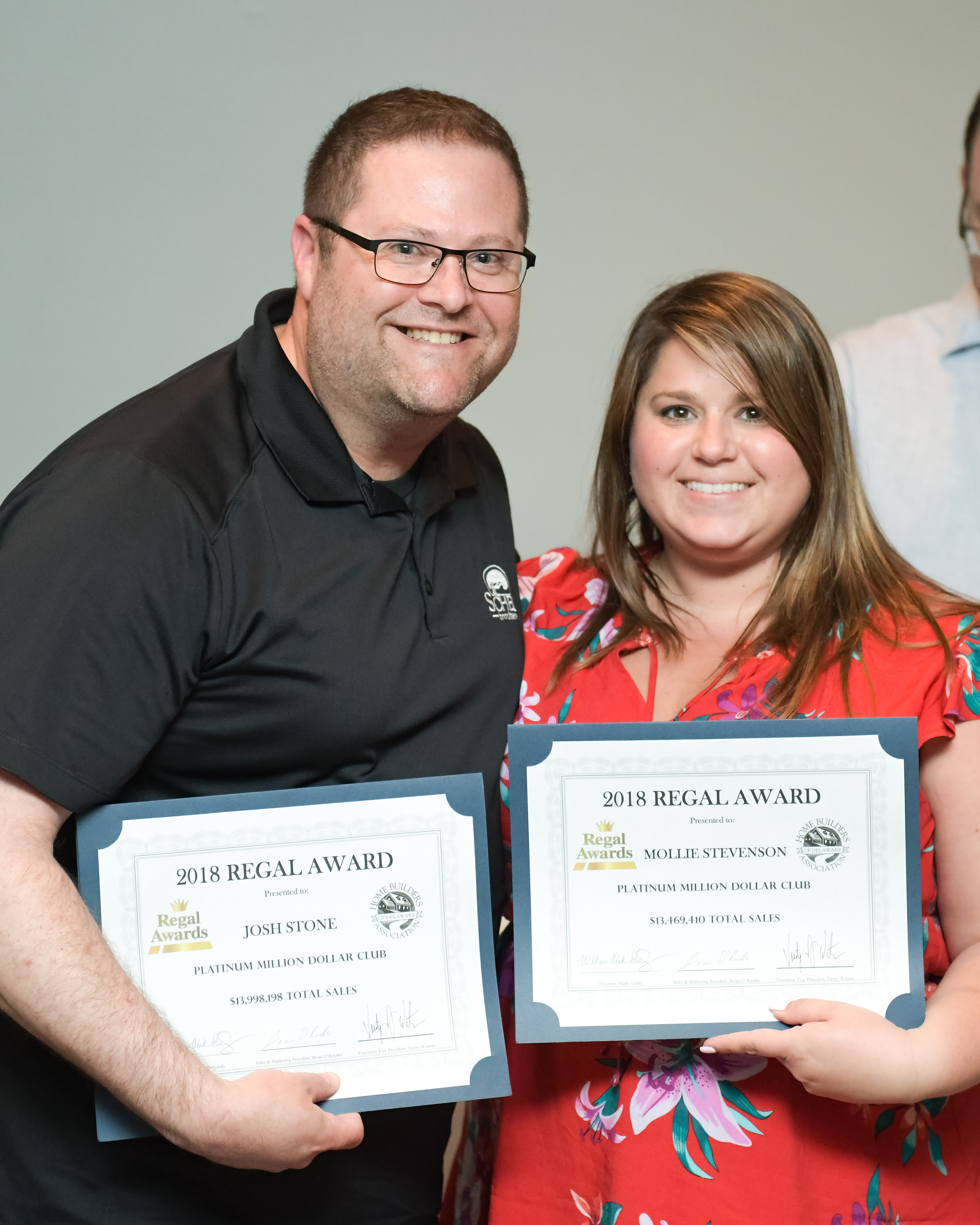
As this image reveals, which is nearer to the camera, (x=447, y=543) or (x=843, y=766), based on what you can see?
(x=843, y=766)

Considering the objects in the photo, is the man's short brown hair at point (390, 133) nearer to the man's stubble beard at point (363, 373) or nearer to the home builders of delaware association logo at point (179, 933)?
the man's stubble beard at point (363, 373)

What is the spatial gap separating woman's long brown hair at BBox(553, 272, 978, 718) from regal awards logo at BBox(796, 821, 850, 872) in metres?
0.26

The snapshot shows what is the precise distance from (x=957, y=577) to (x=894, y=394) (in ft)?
1.34

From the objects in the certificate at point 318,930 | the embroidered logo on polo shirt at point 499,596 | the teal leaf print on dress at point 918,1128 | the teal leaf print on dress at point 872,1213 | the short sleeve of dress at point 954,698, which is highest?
the embroidered logo on polo shirt at point 499,596

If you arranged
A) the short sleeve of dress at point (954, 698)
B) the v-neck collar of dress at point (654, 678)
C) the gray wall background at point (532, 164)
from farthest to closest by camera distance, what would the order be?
the gray wall background at point (532, 164) → the v-neck collar of dress at point (654, 678) → the short sleeve of dress at point (954, 698)

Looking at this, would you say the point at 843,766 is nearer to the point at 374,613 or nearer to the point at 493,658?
the point at 493,658

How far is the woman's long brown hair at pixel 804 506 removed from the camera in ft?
5.75

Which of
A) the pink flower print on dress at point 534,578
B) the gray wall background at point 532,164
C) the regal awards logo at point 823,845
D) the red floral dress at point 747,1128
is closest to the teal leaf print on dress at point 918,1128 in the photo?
the red floral dress at point 747,1128

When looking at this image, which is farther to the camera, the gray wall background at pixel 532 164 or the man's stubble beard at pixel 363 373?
the gray wall background at pixel 532 164

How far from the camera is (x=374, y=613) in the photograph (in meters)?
1.59

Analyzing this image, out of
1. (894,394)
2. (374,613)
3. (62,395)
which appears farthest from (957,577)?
(62,395)

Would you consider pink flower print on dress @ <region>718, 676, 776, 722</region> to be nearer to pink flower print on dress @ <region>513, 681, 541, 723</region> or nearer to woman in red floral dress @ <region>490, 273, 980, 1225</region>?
woman in red floral dress @ <region>490, 273, 980, 1225</region>
